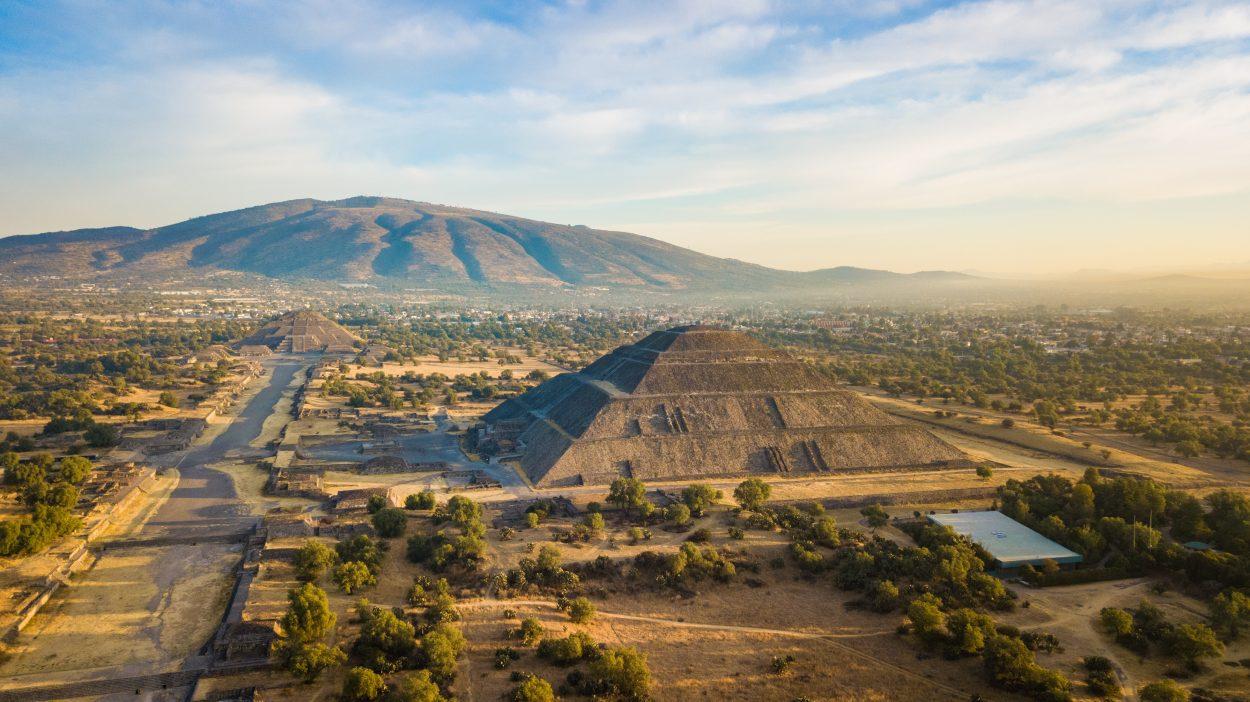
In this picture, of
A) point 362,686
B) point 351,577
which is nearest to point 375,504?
point 351,577

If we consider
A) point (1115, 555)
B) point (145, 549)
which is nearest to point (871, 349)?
point (1115, 555)

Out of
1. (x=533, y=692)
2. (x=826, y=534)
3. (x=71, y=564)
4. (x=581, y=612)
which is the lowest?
(x=71, y=564)

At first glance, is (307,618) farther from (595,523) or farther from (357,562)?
(595,523)

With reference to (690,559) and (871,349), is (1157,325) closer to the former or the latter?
(871,349)

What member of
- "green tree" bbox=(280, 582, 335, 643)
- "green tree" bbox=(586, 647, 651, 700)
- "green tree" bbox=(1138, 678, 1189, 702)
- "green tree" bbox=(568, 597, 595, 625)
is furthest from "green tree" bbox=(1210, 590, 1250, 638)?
"green tree" bbox=(280, 582, 335, 643)

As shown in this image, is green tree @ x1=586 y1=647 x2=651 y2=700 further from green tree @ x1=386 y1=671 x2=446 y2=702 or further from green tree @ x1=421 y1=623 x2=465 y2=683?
green tree @ x1=386 y1=671 x2=446 y2=702

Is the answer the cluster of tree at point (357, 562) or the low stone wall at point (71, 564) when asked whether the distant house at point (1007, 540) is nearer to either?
the cluster of tree at point (357, 562)
